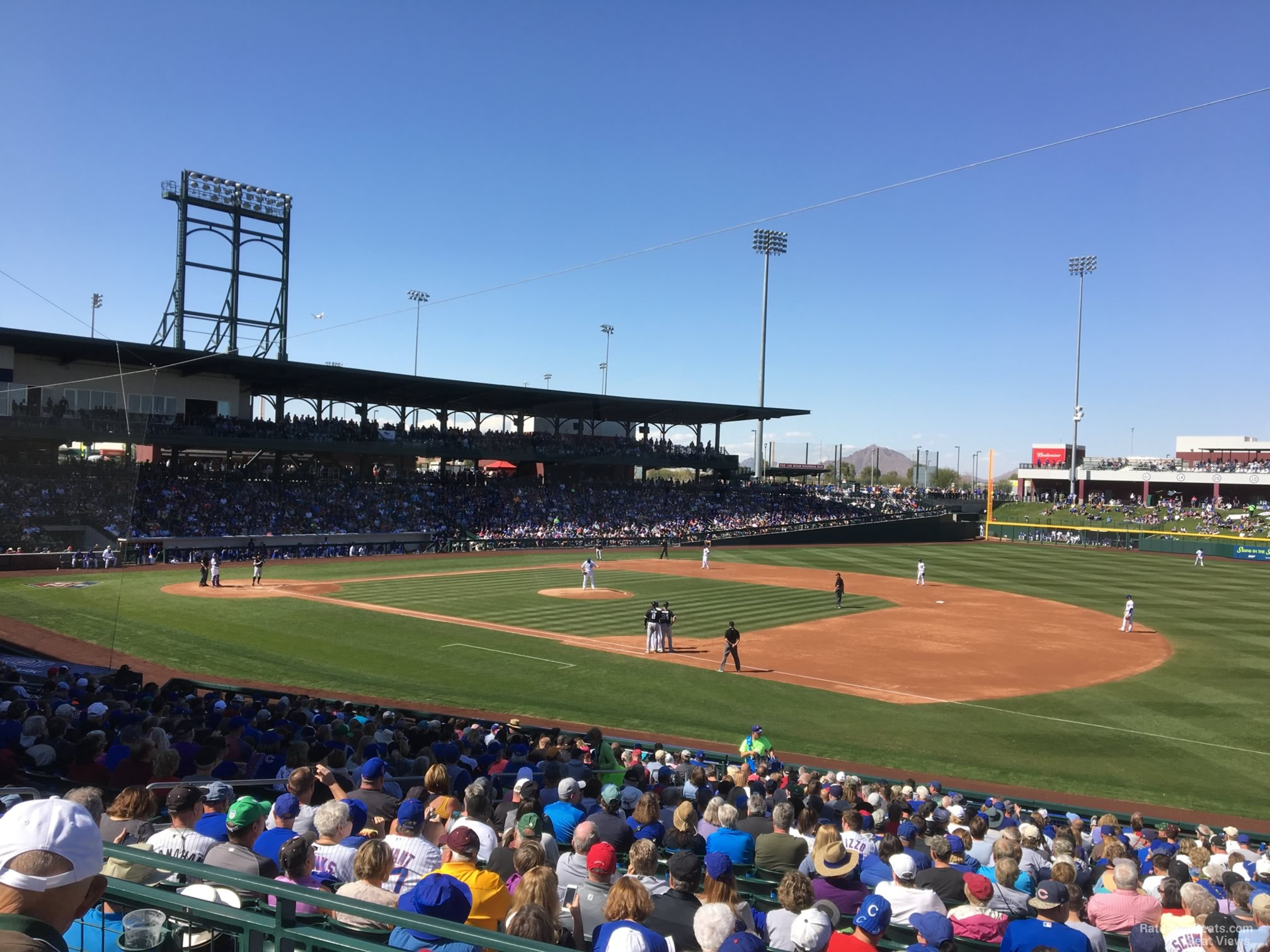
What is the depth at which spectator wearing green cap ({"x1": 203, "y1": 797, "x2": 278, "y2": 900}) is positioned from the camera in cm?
444

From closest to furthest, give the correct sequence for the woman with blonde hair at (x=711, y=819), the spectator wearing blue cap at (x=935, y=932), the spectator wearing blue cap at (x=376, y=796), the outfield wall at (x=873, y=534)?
the spectator wearing blue cap at (x=935, y=932) → the spectator wearing blue cap at (x=376, y=796) → the woman with blonde hair at (x=711, y=819) → the outfield wall at (x=873, y=534)

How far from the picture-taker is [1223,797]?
13852 mm

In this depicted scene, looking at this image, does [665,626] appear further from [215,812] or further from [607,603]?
[215,812]

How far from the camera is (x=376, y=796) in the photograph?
6.56m

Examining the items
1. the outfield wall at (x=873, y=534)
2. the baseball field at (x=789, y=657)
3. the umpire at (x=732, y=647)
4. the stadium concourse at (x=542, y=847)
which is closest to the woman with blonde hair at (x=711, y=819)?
the stadium concourse at (x=542, y=847)

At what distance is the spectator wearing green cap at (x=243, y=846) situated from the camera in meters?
4.44

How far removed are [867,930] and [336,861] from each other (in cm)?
300

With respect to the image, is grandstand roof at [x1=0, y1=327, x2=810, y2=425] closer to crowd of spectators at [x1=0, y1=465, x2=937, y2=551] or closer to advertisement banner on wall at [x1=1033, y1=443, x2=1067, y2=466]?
crowd of spectators at [x1=0, y1=465, x2=937, y2=551]

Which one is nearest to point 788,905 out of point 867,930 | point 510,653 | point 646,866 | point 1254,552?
point 867,930

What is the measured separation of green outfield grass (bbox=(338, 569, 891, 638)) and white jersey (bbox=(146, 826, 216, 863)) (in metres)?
20.7

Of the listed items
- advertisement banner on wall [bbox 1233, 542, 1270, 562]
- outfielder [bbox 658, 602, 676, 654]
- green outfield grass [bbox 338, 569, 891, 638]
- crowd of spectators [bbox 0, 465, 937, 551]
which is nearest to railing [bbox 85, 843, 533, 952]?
outfielder [bbox 658, 602, 676, 654]

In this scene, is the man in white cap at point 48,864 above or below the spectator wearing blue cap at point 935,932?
above

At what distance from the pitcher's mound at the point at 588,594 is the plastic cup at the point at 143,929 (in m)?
28.9

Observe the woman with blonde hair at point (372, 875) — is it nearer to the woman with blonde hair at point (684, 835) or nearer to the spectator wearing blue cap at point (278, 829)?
the spectator wearing blue cap at point (278, 829)
